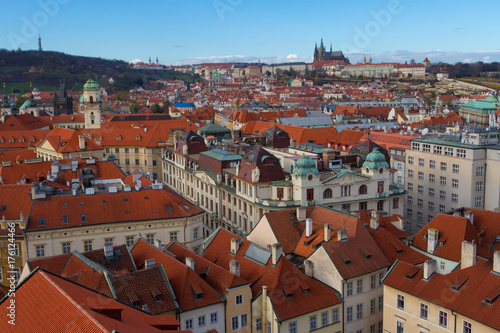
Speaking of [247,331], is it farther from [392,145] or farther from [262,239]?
[392,145]

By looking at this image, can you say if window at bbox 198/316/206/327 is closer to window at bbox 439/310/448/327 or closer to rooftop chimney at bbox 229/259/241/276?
rooftop chimney at bbox 229/259/241/276

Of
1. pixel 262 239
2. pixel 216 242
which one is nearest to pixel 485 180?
pixel 262 239

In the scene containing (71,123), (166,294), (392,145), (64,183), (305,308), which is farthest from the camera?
(71,123)

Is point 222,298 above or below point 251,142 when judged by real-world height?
below

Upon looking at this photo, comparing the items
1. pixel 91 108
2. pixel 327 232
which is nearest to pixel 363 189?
pixel 327 232

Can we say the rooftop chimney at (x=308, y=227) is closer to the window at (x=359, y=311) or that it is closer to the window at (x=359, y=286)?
the window at (x=359, y=286)

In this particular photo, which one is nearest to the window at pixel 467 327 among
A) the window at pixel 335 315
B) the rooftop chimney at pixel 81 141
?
the window at pixel 335 315
